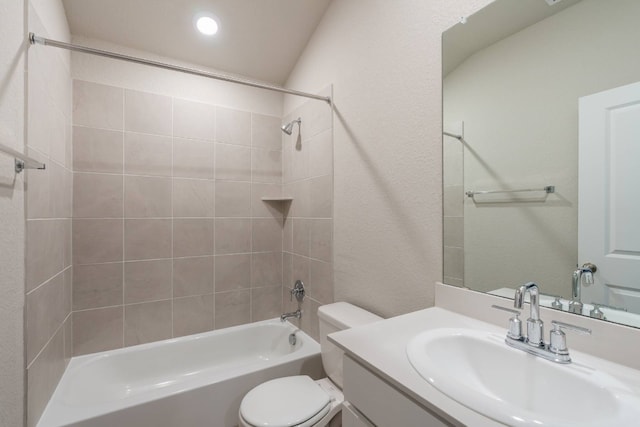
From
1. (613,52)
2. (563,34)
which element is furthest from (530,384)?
(563,34)

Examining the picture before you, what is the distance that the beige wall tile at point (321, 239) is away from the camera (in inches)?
72.3

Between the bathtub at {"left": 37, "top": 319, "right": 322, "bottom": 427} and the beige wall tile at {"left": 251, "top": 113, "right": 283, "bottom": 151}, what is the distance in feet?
4.80

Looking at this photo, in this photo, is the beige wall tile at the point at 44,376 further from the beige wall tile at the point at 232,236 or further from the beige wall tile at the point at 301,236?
the beige wall tile at the point at 301,236

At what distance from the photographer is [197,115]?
6.91ft

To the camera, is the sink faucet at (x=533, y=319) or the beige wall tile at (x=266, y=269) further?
the beige wall tile at (x=266, y=269)

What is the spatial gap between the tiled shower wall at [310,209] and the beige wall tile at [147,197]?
896 millimetres

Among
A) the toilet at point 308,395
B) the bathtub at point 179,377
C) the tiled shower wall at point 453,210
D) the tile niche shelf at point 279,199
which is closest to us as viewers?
the tiled shower wall at point 453,210

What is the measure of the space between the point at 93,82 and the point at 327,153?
155cm

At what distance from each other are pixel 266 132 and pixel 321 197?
34.7 inches

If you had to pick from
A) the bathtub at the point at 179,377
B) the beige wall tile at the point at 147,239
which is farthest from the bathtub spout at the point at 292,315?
the beige wall tile at the point at 147,239

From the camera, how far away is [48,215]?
1324mm

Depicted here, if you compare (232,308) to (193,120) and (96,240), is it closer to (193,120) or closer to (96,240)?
(96,240)

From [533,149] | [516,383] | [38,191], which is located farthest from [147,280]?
[533,149]

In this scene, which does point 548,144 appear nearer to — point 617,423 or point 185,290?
point 617,423
